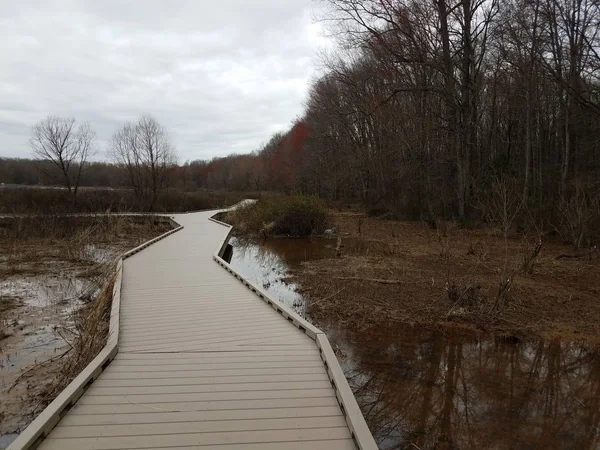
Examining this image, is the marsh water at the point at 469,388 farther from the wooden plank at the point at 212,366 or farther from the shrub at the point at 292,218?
the shrub at the point at 292,218

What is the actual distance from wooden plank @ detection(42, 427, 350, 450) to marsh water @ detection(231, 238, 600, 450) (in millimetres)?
938

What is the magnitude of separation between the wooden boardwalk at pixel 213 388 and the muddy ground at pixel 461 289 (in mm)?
2034

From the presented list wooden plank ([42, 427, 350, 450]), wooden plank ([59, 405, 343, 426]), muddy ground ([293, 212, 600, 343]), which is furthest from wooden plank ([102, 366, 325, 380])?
muddy ground ([293, 212, 600, 343])

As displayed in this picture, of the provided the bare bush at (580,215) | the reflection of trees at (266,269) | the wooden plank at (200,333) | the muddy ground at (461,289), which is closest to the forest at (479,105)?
the bare bush at (580,215)

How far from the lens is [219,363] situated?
388 cm

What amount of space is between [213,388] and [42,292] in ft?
21.9

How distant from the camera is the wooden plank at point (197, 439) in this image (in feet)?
8.34

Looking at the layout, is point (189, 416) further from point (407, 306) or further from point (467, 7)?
point (467, 7)

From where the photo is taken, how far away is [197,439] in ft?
8.64

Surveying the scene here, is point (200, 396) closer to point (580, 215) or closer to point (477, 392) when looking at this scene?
point (477, 392)

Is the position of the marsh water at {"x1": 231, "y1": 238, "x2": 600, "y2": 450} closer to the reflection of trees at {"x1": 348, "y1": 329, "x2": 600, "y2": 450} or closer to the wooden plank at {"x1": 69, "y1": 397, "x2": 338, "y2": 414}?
the reflection of trees at {"x1": 348, "y1": 329, "x2": 600, "y2": 450}

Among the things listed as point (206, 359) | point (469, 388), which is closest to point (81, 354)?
Answer: point (206, 359)

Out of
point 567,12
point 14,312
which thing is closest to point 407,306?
point 14,312

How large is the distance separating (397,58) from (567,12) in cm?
679
